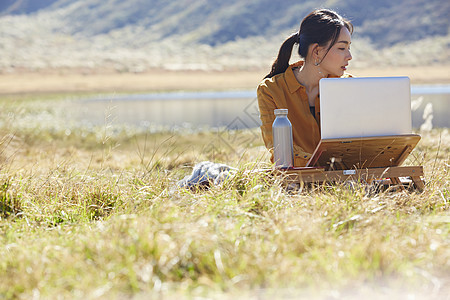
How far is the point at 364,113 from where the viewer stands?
328cm

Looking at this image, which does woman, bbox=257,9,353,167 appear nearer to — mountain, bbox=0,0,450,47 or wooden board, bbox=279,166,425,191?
wooden board, bbox=279,166,425,191

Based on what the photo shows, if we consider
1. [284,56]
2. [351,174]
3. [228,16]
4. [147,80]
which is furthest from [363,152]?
[228,16]

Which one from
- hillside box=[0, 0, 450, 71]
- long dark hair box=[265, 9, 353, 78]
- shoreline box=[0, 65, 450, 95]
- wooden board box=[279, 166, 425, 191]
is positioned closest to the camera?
wooden board box=[279, 166, 425, 191]

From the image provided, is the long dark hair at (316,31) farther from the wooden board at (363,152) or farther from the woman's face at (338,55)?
A: the wooden board at (363,152)

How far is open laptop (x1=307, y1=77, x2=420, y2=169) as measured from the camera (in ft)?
10.6

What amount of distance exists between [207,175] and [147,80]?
2182 inches

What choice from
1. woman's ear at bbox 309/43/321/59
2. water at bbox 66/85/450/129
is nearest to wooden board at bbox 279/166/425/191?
woman's ear at bbox 309/43/321/59

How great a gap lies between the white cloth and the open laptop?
2.24ft

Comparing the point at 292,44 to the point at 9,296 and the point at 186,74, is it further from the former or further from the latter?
the point at 186,74

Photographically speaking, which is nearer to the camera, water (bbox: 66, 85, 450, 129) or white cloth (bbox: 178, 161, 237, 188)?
white cloth (bbox: 178, 161, 237, 188)

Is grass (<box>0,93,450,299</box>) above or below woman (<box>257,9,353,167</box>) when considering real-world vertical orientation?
below

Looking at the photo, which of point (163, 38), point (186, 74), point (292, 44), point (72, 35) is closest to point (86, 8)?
point (72, 35)

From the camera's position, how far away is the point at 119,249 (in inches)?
98.0

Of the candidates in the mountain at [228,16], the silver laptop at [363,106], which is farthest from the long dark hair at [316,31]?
the mountain at [228,16]
